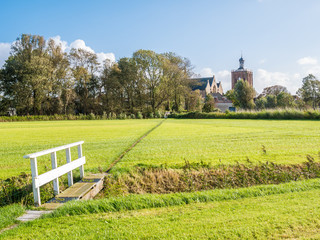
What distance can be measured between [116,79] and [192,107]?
19.0 m

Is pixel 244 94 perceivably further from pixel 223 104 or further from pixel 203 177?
pixel 203 177

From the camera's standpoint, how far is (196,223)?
3551 millimetres

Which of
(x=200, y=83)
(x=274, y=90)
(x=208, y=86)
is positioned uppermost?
(x=208, y=86)

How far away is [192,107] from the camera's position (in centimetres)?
5878

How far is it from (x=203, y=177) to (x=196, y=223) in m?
3.02

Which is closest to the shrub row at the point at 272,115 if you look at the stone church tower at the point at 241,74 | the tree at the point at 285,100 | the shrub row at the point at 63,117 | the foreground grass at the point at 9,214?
the shrub row at the point at 63,117

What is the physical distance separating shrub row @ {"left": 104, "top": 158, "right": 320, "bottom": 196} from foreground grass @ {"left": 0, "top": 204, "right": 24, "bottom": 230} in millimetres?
1900

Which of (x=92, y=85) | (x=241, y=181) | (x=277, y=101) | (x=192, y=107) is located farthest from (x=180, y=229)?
(x=277, y=101)

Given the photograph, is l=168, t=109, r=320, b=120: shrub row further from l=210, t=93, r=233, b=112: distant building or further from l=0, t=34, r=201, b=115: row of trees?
l=210, t=93, r=233, b=112: distant building

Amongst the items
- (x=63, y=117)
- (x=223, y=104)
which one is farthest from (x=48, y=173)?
(x=223, y=104)

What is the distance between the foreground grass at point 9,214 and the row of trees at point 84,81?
43.1 m

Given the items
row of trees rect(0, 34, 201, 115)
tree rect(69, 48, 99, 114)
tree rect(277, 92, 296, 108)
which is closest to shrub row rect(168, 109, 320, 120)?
row of trees rect(0, 34, 201, 115)

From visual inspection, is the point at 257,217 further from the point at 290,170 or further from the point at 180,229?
the point at 290,170

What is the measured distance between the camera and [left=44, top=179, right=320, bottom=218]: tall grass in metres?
4.29
